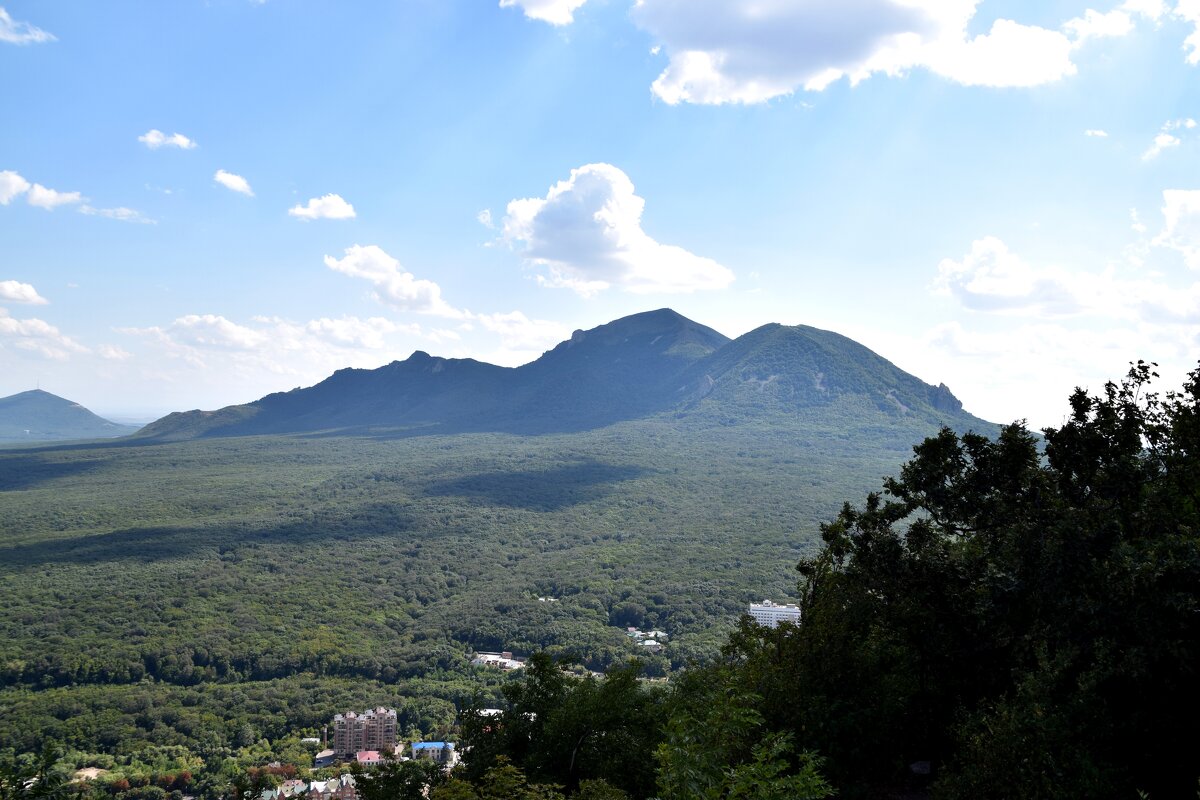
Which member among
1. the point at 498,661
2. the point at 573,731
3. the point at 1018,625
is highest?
the point at 1018,625

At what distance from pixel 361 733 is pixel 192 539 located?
2847 inches

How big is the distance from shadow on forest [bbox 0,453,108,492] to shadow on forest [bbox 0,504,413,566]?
63353 millimetres

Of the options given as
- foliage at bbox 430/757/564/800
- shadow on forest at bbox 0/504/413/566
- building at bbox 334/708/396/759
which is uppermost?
foliage at bbox 430/757/564/800

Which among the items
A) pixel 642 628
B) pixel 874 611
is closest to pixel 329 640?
pixel 642 628

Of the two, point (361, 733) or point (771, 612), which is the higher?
point (771, 612)

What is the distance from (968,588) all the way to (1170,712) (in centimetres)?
480

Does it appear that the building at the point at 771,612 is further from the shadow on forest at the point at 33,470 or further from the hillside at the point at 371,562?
the shadow on forest at the point at 33,470

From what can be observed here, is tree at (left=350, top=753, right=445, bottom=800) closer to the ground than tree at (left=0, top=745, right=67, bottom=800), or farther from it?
closer to the ground

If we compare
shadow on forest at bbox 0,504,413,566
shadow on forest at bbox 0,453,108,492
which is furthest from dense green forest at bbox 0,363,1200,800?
shadow on forest at bbox 0,453,108,492

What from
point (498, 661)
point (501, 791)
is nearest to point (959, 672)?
point (501, 791)

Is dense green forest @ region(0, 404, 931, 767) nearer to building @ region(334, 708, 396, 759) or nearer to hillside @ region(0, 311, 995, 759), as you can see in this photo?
hillside @ region(0, 311, 995, 759)

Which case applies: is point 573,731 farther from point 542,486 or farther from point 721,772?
point 542,486

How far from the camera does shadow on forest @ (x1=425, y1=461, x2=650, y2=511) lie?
133 meters

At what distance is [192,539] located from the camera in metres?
103
